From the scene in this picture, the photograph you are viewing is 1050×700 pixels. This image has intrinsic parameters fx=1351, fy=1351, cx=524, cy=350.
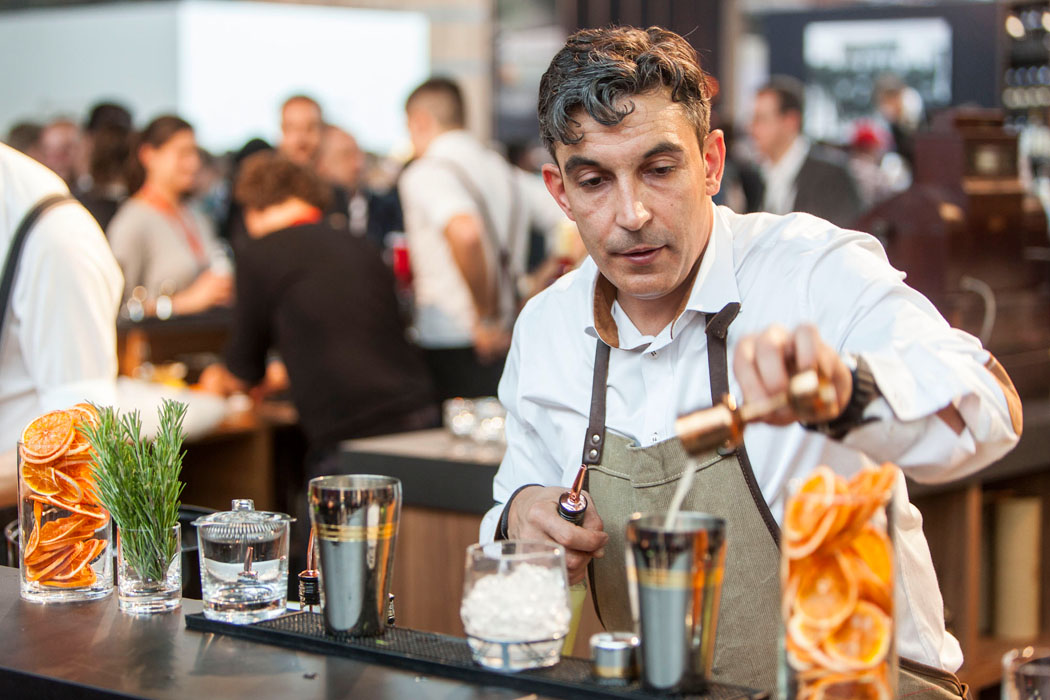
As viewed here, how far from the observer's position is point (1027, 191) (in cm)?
403

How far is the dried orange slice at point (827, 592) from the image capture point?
114 cm

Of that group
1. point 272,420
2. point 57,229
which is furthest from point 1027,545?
point 57,229

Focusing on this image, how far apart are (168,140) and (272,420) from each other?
1526mm

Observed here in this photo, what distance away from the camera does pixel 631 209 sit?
1.73 m

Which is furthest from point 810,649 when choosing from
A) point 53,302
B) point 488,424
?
point 488,424

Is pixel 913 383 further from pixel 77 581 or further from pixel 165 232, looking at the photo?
pixel 165 232

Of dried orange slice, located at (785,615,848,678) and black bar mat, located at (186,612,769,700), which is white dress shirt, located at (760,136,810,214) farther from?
dried orange slice, located at (785,615,848,678)

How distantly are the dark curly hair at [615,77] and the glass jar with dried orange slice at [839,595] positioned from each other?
735 mm

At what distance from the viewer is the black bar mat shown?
126cm

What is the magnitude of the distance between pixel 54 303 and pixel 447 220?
2.88 m

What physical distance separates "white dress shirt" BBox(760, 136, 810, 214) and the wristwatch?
5137mm

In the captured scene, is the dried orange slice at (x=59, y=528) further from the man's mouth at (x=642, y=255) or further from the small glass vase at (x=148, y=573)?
the man's mouth at (x=642, y=255)

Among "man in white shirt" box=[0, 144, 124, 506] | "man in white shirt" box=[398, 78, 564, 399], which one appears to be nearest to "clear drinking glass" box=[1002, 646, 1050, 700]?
"man in white shirt" box=[0, 144, 124, 506]

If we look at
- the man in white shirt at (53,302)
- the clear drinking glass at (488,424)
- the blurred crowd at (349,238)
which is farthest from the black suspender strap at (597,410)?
the blurred crowd at (349,238)
